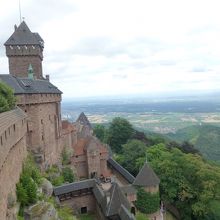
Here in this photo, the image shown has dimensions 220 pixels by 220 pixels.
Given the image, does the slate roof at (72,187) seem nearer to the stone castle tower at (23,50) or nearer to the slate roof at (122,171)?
the slate roof at (122,171)

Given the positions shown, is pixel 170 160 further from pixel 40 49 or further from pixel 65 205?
pixel 40 49

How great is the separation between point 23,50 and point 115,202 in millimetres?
17375

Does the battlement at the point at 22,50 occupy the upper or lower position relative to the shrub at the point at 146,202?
upper

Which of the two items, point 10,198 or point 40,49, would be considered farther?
point 40,49

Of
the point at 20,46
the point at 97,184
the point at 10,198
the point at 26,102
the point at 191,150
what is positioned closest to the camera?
the point at 10,198

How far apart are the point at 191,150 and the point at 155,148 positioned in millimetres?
11280

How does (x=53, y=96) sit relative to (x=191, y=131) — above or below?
above

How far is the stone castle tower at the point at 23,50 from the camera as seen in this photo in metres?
31.0

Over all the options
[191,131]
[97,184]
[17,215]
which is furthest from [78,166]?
[191,131]

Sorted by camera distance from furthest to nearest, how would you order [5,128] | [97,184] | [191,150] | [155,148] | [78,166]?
[191,150] → [155,148] → [78,166] → [97,184] → [5,128]

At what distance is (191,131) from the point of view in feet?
406

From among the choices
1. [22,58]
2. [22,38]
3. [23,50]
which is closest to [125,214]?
[22,58]

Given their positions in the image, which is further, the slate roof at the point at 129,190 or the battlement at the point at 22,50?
the battlement at the point at 22,50

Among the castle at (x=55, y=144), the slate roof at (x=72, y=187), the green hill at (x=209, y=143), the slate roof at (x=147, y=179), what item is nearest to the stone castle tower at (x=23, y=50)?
the castle at (x=55, y=144)
